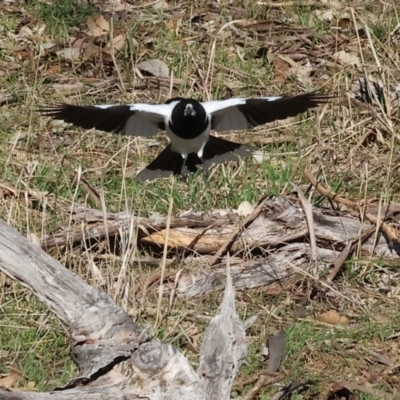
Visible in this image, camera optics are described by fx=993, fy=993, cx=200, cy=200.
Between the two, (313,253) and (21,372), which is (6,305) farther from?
(313,253)

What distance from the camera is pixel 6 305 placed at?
345cm

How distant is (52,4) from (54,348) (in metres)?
3.27

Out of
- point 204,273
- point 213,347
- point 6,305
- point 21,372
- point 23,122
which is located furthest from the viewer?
point 23,122

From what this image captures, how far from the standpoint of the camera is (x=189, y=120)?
188 inches

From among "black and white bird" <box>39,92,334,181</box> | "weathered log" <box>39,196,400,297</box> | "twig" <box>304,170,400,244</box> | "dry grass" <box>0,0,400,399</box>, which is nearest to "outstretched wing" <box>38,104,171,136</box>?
"black and white bird" <box>39,92,334,181</box>

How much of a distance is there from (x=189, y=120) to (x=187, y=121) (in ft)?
0.13

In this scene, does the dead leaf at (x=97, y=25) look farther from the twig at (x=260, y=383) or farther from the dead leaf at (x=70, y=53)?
the twig at (x=260, y=383)

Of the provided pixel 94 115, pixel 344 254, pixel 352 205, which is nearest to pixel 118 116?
pixel 94 115

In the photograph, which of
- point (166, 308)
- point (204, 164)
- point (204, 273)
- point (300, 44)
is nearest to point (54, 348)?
point (166, 308)

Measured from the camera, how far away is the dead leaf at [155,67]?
18.4 feet

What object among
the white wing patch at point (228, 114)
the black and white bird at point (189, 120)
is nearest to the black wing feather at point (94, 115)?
the black and white bird at point (189, 120)

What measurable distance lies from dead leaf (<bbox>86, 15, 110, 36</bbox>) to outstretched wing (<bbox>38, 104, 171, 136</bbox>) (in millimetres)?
1066

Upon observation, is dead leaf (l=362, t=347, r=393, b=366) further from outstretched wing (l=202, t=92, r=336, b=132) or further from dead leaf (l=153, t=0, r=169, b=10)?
dead leaf (l=153, t=0, r=169, b=10)

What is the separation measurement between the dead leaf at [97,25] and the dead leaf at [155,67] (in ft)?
1.30
